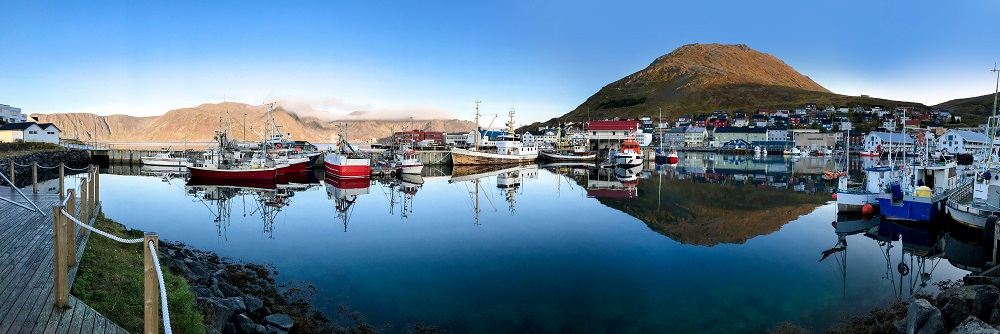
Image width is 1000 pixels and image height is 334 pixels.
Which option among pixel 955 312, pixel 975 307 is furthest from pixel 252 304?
pixel 975 307

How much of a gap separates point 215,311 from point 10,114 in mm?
99196

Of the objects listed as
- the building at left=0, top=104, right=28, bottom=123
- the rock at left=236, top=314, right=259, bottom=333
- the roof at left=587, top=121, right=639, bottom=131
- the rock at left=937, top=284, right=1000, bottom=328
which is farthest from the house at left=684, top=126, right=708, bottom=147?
the rock at left=236, top=314, right=259, bottom=333

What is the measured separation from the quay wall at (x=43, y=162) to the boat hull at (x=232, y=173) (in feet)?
27.3

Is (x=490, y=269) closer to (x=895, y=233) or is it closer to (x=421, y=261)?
(x=421, y=261)

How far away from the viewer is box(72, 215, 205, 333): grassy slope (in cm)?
616

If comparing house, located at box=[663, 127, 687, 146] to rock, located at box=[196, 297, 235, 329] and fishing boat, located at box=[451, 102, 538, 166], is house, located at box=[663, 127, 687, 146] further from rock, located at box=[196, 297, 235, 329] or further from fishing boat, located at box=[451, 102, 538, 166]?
rock, located at box=[196, 297, 235, 329]

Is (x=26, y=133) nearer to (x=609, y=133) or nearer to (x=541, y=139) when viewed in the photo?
(x=609, y=133)

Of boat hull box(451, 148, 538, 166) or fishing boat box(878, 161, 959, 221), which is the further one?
boat hull box(451, 148, 538, 166)

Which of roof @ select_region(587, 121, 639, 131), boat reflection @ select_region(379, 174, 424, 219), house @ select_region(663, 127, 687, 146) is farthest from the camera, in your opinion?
house @ select_region(663, 127, 687, 146)

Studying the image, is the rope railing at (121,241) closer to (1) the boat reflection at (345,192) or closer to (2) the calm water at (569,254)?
(2) the calm water at (569,254)

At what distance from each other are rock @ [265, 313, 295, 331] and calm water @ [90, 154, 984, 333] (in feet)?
4.41

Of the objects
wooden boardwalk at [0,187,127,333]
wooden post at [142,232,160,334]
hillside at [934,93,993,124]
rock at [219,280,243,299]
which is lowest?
rock at [219,280,243,299]

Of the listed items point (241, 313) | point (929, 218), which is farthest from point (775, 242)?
point (241, 313)

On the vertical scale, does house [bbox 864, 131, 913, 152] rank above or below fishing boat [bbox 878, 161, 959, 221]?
above
